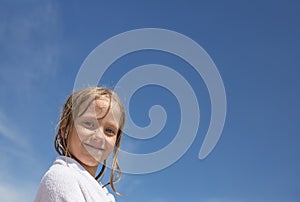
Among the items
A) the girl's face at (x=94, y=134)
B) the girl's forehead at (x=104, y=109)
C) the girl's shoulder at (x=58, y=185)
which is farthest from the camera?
the girl's forehead at (x=104, y=109)

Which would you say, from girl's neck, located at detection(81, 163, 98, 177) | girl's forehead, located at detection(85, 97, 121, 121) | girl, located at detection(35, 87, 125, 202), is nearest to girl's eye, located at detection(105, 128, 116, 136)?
girl, located at detection(35, 87, 125, 202)

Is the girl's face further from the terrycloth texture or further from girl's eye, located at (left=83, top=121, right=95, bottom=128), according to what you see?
the terrycloth texture

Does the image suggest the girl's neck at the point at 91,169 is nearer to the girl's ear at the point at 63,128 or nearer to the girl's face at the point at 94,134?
the girl's face at the point at 94,134

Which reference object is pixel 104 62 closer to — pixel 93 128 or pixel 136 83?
pixel 136 83

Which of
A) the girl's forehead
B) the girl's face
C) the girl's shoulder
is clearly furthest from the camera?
the girl's forehead

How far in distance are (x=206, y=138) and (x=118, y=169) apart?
242cm

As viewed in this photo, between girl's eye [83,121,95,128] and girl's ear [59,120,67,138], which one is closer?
girl's eye [83,121,95,128]

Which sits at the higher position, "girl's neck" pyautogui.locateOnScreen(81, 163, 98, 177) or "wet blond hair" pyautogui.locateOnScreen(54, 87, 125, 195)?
"wet blond hair" pyautogui.locateOnScreen(54, 87, 125, 195)

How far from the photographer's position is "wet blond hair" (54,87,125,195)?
12.5ft

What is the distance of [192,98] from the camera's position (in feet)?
20.7

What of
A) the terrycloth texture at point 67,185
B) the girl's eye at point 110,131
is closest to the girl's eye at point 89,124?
the girl's eye at point 110,131

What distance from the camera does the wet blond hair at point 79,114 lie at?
3800 millimetres

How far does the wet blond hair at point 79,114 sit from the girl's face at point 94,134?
5 cm

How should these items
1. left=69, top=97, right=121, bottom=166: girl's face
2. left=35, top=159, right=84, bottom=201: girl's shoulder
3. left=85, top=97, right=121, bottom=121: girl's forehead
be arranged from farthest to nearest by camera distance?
left=85, top=97, right=121, bottom=121: girl's forehead
left=69, top=97, right=121, bottom=166: girl's face
left=35, top=159, right=84, bottom=201: girl's shoulder
